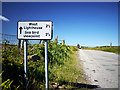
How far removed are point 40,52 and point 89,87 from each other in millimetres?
2913

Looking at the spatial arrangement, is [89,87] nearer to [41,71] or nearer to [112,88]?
[112,88]

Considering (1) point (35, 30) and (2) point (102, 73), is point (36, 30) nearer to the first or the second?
(1) point (35, 30)

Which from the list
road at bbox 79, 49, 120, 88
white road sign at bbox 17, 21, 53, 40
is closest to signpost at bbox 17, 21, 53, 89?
white road sign at bbox 17, 21, 53, 40

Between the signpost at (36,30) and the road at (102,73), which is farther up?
A: the signpost at (36,30)

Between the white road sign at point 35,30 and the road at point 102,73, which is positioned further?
the road at point 102,73

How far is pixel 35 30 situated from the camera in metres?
2.49

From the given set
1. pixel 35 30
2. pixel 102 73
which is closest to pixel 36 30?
pixel 35 30

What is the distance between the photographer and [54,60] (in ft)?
17.1

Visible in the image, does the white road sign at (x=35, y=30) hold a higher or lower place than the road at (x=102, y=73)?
higher

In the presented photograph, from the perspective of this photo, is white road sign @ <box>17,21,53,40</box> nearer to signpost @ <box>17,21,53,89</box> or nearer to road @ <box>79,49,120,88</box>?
signpost @ <box>17,21,53,89</box>

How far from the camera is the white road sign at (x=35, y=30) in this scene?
96.1 inches

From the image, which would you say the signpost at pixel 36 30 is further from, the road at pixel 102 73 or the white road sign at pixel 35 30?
the road at pixel 102 73

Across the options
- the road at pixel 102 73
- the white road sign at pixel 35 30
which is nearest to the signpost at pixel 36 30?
the white road sign at pixel 35 30

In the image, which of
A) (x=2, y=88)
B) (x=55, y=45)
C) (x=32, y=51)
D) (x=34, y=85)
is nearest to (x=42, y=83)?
(x=34, y=85)
